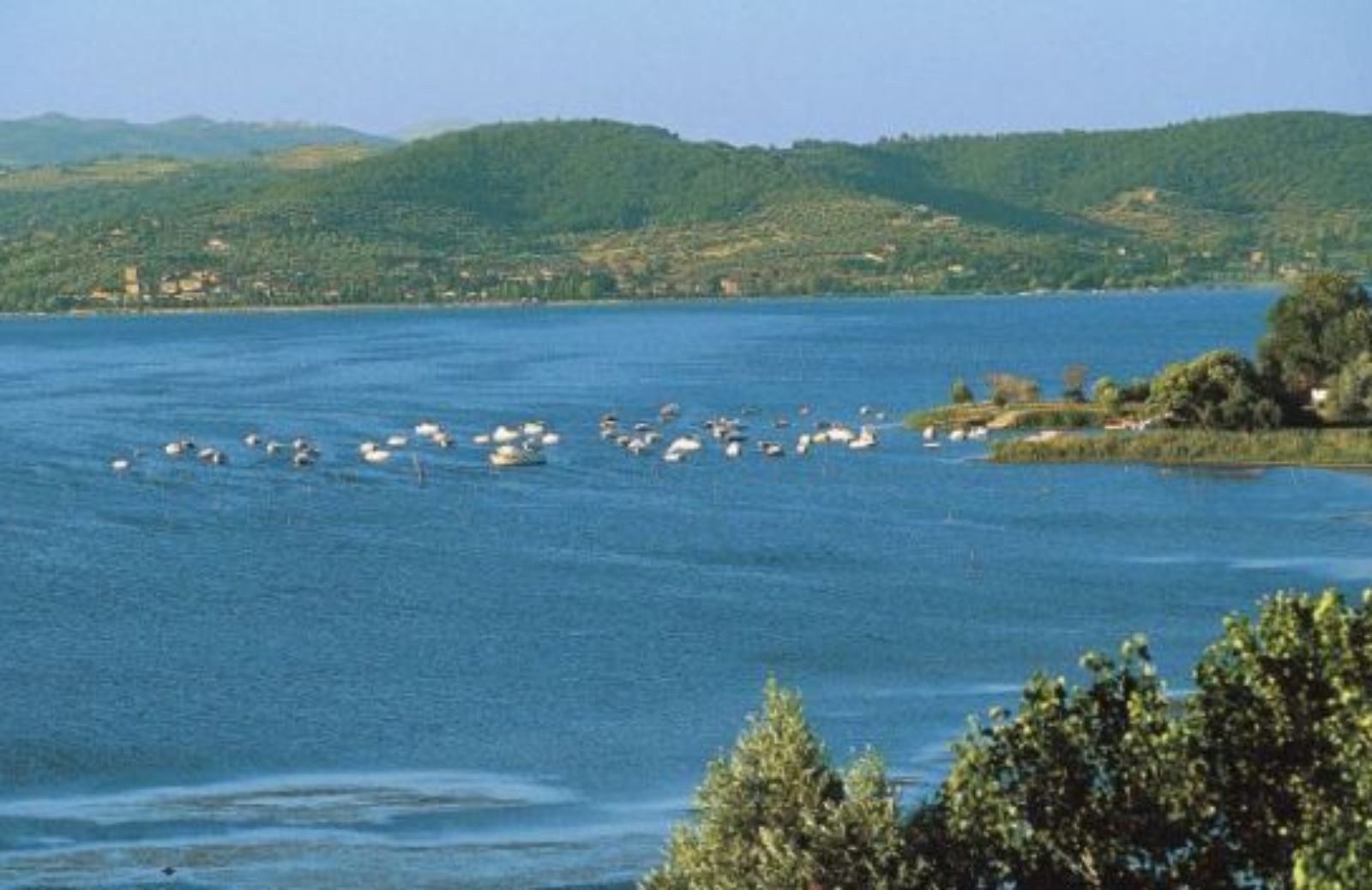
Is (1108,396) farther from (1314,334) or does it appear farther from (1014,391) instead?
(1014,391)

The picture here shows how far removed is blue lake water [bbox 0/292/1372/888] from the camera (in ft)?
116

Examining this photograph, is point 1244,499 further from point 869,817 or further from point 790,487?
point 869,817

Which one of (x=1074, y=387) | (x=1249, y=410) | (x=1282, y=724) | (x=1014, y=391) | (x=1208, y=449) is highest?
(x=1282, y=724)

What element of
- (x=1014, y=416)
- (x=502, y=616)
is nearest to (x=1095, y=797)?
(x=502, y=616)

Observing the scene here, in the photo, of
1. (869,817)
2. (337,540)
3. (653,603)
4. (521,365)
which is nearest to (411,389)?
(521,365)

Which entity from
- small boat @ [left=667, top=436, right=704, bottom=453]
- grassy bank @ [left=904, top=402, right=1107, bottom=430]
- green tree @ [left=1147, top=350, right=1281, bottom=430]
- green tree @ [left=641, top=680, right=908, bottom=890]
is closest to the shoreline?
green tree @ [left=1147, top=350, right=1281, bottom=430]

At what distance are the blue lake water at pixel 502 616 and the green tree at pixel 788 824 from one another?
1058 cm

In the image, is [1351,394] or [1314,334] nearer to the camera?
[1351,394]

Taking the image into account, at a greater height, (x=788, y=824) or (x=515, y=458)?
(x=788, y=824)

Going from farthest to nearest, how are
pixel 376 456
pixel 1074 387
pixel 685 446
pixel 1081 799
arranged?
pixel 1074 387 → pixel 685 446 → pixel 376 456 → pixel 1081 799

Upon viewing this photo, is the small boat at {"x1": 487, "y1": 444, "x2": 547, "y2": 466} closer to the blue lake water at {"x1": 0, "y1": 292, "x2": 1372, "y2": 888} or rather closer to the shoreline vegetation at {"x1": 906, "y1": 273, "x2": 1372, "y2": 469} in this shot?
the blue lake water at {"x1": 0, "y1": 292, "x2": 1372, "y2": 888}

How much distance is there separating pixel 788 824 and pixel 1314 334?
66.7 m

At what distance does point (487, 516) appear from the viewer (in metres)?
69.6

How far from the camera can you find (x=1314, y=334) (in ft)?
276
